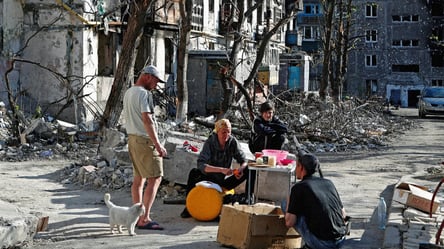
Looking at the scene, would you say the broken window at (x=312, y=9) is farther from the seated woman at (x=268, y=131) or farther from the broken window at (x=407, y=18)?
the seated woman at (x=268, y=131)

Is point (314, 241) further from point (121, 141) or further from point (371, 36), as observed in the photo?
point (371, 36)

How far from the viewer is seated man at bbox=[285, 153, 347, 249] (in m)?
7.14

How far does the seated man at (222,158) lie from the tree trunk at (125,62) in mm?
7648

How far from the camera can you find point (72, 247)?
321 inches

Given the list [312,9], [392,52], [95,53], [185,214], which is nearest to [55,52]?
[95,53]

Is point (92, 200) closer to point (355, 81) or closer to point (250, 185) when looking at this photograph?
point (250, 185)

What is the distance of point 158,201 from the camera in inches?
442

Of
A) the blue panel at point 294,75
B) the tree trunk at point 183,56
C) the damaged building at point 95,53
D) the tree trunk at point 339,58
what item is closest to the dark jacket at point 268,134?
the damaged building at point 95,53

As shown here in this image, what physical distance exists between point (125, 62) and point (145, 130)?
8.51 m

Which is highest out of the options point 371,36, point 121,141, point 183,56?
point 371,36

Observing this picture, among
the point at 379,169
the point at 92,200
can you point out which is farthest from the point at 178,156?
the point at 379,169

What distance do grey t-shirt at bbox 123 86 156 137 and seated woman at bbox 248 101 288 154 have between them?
2.31 meters

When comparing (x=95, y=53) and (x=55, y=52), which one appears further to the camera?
(x=95, y=53)

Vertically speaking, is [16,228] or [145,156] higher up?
[145,156]
